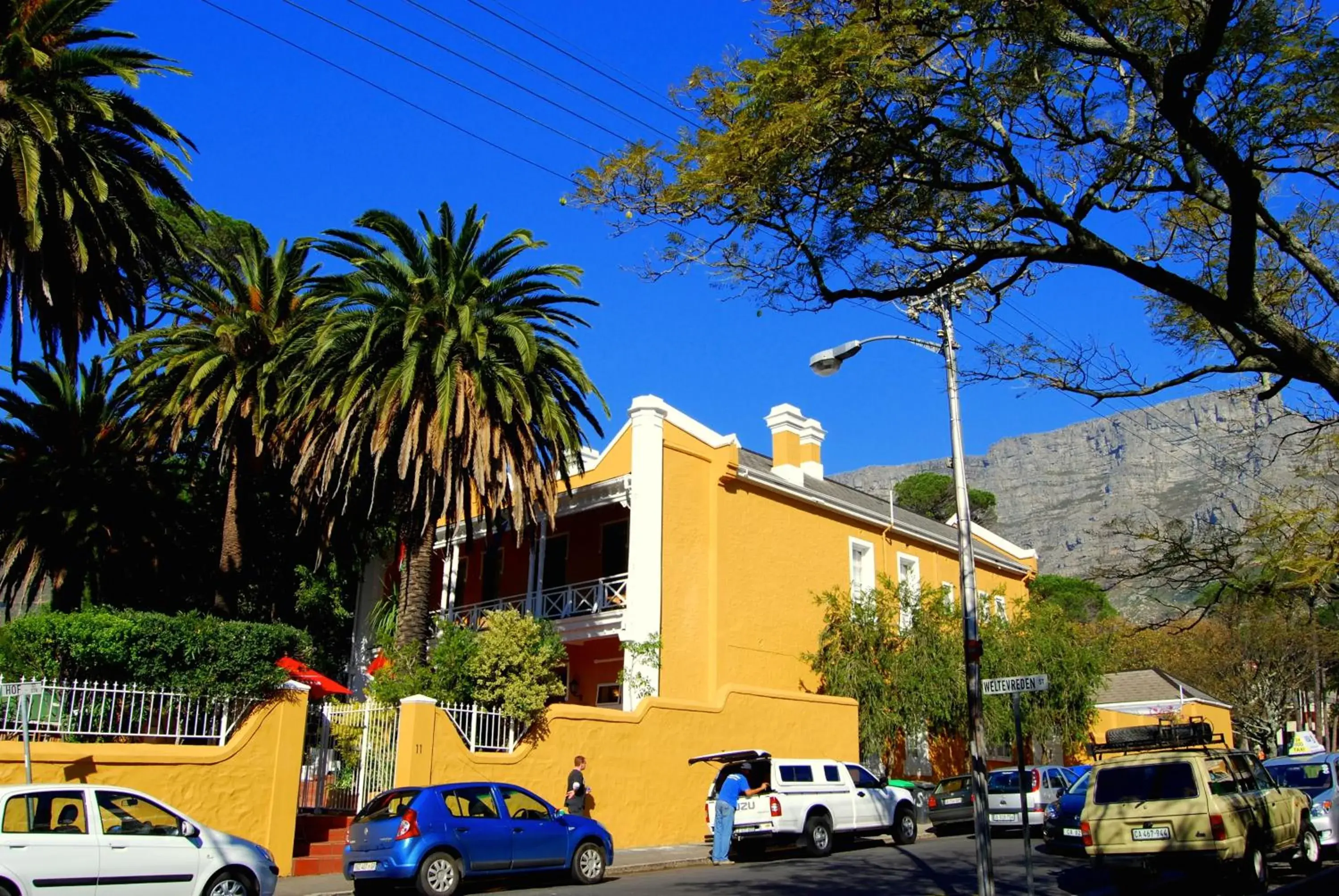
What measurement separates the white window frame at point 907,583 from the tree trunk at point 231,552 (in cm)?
1524

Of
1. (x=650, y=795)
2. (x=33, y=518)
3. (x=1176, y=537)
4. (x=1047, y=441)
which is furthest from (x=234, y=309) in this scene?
(x=1047, y=441)

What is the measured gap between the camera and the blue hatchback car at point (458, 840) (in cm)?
1272

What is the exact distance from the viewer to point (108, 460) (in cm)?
2689

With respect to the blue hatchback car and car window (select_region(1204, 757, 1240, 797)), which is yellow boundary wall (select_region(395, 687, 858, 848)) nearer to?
the blue hatchback car

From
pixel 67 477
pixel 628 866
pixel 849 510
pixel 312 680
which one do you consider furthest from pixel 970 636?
pixel 67 477

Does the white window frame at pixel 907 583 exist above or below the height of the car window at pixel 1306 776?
above

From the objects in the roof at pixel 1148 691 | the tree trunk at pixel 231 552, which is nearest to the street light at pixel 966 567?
the tree trunk at pixel 231 552

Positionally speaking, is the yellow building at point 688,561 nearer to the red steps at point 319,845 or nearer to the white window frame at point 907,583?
the white window frame at point 907,583

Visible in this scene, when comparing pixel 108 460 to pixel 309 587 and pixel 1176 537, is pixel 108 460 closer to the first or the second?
pixel 309 587

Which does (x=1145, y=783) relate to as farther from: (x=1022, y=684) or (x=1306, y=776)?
(x=1306, y=776)

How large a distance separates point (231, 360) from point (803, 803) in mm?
14918

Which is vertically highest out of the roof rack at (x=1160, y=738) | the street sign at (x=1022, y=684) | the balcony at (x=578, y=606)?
the balcony at (x=578, y=606)

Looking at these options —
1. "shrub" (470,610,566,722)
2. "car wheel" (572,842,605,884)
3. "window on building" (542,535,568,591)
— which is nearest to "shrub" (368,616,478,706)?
"shrub" (470,610,566,722)

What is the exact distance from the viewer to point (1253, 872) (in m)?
12.3
